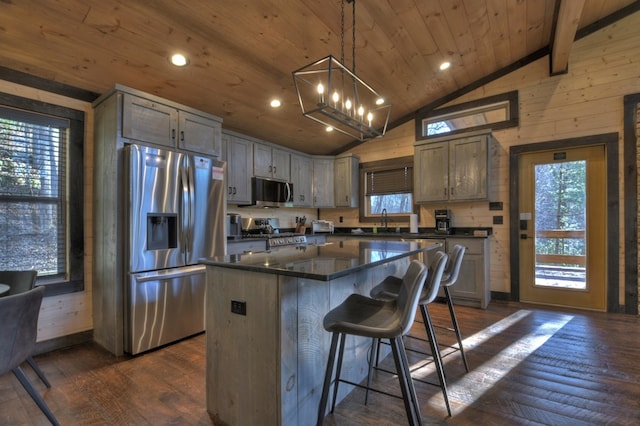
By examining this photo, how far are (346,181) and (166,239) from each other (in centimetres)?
334

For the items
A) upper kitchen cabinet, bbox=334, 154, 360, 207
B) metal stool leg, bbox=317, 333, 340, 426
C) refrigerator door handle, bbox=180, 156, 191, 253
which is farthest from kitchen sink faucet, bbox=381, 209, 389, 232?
metal stool leg, bbox=317, 333, 340, 426

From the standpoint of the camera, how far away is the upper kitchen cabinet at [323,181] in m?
5.63

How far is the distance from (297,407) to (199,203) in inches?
86.1

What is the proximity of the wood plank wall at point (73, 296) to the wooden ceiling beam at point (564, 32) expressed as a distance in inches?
181

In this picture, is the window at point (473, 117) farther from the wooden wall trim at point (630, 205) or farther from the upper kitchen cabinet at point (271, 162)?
the upper kitchen cabinet at point (271, 162)

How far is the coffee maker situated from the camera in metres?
4.58

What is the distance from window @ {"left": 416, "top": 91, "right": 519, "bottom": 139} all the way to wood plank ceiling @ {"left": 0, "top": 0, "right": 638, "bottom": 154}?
0.43 meters

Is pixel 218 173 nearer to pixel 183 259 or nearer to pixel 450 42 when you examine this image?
pixel 183 259

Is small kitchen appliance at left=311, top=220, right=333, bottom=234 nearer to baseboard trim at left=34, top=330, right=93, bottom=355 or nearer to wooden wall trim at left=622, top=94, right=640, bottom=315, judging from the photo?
baseboard trim at left=34, top=330, right=93, bottom=355

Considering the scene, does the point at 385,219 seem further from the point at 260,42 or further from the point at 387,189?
the point at 260,42

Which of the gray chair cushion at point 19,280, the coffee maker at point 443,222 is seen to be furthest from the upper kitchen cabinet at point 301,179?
the gray chair cushion at point 19,280

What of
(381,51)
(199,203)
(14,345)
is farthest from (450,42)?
(14,345)

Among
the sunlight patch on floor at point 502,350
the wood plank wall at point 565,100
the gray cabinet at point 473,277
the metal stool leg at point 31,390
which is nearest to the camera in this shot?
the metal stool leg at point 31,390

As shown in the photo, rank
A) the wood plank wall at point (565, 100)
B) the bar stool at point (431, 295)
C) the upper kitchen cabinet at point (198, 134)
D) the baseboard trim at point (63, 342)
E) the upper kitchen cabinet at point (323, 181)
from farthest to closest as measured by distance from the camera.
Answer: the upper kitchen cabinet at point (323, 181) < the wood plank wall at point (565, 100) < the upper kitchen cabinet at point (198, 134) < the baseboard trim at point (63, 342) < the bar stool at point (431, 295)
